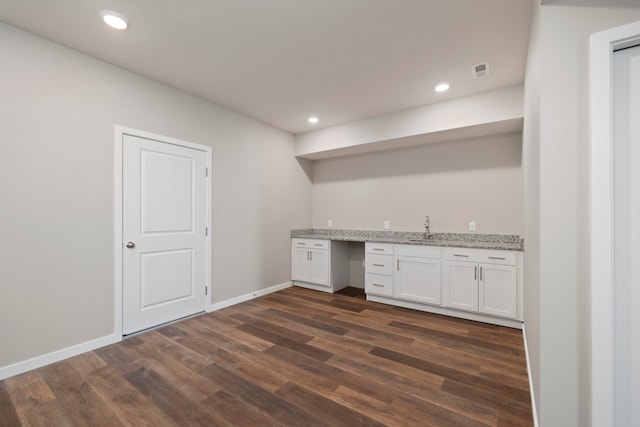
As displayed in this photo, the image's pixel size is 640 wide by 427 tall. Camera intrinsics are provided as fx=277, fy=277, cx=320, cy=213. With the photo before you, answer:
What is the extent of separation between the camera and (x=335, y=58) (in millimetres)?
2525

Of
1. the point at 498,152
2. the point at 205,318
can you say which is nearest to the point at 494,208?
the point at 498,152

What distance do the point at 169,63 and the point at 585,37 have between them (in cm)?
304

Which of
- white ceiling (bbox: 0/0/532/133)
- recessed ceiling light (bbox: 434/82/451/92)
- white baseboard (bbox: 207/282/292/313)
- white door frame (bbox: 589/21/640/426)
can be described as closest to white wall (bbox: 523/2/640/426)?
white door frame (bbox: 589/21/640/426)

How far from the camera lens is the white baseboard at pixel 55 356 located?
2078 mm

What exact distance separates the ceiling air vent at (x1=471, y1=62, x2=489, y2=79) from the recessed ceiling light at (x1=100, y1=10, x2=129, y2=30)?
9.77 ft

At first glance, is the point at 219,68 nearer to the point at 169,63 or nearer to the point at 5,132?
the point at 169,63

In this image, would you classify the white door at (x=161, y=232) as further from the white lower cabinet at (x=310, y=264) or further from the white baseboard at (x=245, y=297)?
the white lower cabinet at (x=310, y=264)

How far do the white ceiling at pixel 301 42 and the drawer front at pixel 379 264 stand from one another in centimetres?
205

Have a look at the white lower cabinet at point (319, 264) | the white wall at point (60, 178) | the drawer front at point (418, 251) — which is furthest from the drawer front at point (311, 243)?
the white wall at point (60, 178)

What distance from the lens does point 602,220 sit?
120 centimetres

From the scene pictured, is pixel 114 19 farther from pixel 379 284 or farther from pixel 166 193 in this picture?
pixel 379 284

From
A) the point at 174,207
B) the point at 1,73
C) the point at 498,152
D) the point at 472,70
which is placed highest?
the point at 472,70

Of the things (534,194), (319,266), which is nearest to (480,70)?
(534,194)

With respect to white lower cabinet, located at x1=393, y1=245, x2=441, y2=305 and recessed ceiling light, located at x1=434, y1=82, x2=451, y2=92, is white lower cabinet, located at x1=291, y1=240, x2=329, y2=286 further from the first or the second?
recessed ceiling light, located at x1=434, y1=82, x2=451, y2=92
